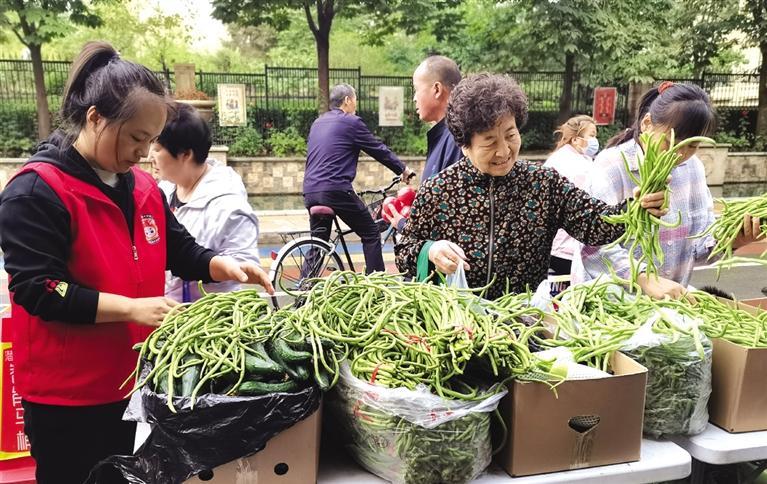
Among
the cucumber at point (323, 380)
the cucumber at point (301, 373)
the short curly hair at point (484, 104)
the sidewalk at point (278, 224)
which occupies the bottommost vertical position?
the sidewalk at point (278, 224)

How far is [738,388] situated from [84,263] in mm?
1992

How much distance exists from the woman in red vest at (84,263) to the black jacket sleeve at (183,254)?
0.21 m

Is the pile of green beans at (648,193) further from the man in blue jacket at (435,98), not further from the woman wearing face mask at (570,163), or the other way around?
the man in blue jacket at (435,98)

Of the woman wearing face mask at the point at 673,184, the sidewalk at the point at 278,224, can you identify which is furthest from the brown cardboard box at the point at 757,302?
the sidewalk at the point at 278,224

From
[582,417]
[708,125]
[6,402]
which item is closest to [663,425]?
[582,417]

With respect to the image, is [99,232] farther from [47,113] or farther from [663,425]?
[47,113]

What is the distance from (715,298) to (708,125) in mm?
852

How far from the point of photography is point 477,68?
53.0ft

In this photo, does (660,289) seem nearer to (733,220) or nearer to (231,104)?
(733,220)

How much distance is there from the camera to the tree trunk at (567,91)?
15047 millimetres

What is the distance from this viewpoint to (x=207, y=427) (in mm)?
1395

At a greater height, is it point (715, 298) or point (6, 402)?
point (715, 298)

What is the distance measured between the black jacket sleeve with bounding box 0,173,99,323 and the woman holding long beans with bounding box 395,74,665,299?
120 cm

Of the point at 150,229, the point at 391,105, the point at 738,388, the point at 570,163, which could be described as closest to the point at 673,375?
the point at 738,388
